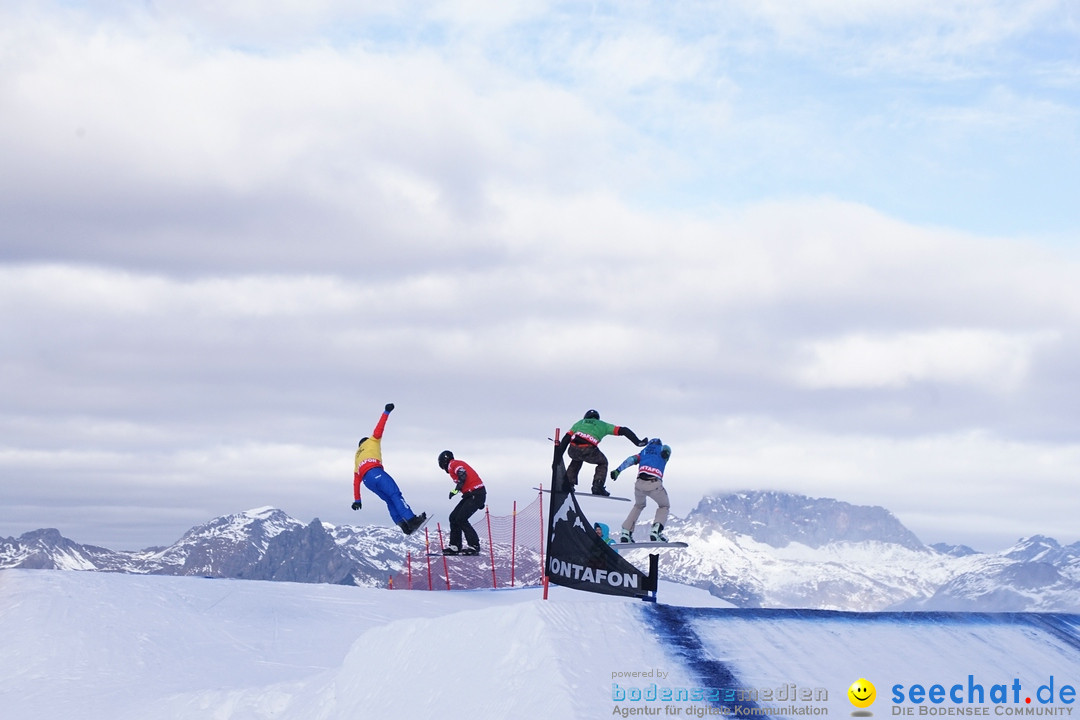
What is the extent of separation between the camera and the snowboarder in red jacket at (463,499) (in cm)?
2634

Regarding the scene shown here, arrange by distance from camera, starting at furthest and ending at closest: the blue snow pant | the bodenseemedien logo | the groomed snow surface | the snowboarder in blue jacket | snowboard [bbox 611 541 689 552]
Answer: the blue snow pant → the snowboarder in blue jacket → snowboard [bbox 611 541 689 552] → the groomed snow surface → the bodenseemedien logo

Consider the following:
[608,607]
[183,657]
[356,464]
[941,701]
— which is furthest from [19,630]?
[941,701]

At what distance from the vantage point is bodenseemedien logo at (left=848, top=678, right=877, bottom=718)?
17.0m

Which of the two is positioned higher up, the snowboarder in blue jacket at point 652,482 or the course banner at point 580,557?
the snowboarder in blue jacket at point 652,482

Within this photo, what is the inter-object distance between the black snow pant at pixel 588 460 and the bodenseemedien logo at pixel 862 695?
9.09 meters

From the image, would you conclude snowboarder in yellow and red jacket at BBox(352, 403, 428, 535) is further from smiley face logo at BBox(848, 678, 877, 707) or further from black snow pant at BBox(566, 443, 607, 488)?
smiley face logo at BBox(848, 678, 877, 707)

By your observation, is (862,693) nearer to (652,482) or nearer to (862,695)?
(862,695)

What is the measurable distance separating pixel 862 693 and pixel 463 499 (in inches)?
436

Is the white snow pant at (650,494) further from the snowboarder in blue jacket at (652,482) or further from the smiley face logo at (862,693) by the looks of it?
the smiley face logo at (862,693)

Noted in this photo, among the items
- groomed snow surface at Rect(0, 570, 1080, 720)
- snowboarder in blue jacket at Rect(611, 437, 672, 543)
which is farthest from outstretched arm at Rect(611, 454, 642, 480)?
groomed snow surface at Rect(0, 570, 1080, 720)

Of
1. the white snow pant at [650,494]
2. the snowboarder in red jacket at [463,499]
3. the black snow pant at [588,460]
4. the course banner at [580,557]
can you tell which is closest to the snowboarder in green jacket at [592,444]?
the black snow pant at [588,460]

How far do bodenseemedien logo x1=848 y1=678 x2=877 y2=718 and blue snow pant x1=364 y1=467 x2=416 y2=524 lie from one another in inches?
493

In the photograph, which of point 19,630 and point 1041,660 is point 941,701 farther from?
point 19,630

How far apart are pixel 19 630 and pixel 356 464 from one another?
7.64 meters
